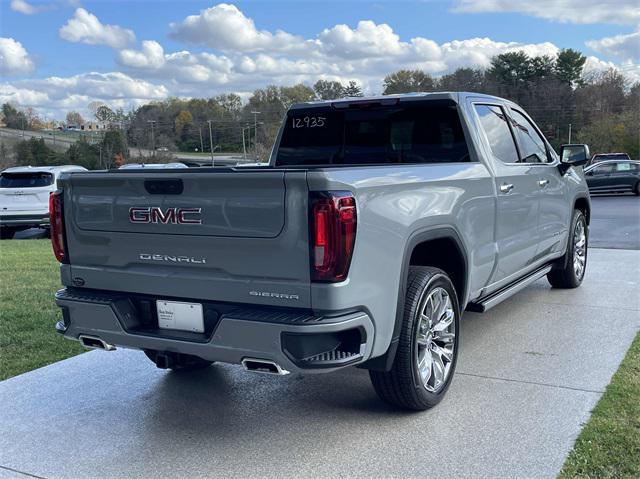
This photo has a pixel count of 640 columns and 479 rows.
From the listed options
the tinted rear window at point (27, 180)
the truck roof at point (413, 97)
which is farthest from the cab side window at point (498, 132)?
the tinted rear window at point (27, 180)

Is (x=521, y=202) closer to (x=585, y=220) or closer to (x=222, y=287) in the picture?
(x=585, y=220)

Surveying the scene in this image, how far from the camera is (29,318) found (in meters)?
6.40

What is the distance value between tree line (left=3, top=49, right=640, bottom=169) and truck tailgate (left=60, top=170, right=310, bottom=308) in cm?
2822

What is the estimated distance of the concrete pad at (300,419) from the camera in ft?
11.3

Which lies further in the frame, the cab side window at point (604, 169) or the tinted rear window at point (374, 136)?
the cab side window at point (604, 169)

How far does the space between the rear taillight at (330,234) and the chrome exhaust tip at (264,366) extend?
493 millimetres

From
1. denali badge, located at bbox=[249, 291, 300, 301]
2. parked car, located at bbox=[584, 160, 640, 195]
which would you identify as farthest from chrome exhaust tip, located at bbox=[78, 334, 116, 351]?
parked car, located at bbox=[584, 160, 640, 195]

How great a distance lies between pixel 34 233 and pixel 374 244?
54.6 ft

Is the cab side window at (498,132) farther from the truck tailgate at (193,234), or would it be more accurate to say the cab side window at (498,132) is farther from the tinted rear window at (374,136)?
the truck tailgate at (193,234)

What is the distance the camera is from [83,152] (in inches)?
1984

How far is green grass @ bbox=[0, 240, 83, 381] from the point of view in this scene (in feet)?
17.3

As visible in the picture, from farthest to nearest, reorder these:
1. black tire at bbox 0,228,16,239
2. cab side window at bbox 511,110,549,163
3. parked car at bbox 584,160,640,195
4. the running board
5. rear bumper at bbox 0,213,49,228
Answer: parked car at bbox 584,160,640,195
black tire at bbox 0,228,16,239
rear bumper at bbox 0,213,49,228
cab side window at bbox 511,110,549,163
the running board

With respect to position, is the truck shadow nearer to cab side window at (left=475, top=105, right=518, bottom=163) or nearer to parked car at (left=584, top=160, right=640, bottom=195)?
cab side window at (left=475, top=105, right=518, bottom=163)

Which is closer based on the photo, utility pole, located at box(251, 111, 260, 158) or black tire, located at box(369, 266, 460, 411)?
black tire, located at box(369, 266, 460, 411)
